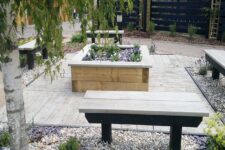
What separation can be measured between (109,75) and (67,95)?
0.84 m

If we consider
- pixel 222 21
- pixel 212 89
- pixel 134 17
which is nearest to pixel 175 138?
pixel 212 89

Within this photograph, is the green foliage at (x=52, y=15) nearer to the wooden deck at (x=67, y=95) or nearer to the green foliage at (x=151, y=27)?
the wooden deck at (x=67, y=95)

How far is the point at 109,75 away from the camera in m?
5.70

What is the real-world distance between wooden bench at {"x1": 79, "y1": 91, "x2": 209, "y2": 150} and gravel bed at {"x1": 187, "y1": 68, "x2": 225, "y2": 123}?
1.57 m

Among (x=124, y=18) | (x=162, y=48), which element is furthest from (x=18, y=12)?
(x=124, y=18)

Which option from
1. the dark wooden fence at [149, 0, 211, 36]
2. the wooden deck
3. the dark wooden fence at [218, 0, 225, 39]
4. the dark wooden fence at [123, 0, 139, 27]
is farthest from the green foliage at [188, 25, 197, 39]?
the wooden deck

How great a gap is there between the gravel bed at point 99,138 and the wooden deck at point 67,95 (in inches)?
9.2

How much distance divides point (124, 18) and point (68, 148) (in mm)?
12594

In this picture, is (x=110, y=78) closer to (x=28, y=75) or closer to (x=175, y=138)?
(x=28, y=75)

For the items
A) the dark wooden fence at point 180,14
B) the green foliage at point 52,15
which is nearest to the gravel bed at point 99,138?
the green foliage at point 52,15

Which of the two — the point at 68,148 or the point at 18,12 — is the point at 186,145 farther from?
the point at 18,12

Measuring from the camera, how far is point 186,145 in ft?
12.2

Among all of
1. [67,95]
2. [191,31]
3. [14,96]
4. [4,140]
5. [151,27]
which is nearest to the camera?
[14,96]

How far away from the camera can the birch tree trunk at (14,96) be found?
94.6 inches
